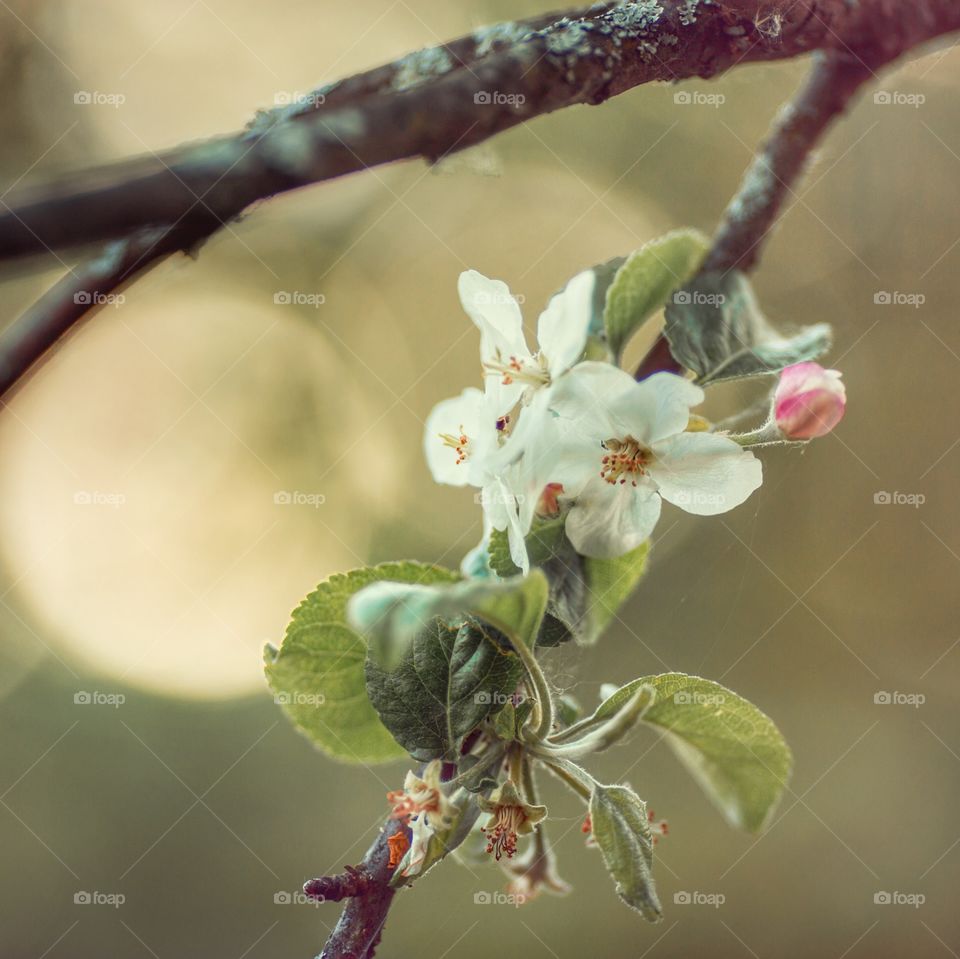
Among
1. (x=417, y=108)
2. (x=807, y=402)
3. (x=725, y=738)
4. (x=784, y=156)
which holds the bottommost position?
(x=725, y=738)

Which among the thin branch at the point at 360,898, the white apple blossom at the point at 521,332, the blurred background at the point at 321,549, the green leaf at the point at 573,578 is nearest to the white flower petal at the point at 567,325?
the white apple blossom at the point at 521,332

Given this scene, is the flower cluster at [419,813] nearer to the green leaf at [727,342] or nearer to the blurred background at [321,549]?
the green leaf at [727,342]

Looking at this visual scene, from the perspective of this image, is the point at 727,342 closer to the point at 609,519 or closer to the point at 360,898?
the point at 609,519

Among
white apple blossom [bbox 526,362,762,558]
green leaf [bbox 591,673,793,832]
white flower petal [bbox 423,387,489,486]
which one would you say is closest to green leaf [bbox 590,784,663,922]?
green leaf [bbox 591,673,793,832]

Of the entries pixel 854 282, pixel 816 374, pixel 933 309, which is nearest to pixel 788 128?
pixel 816 374

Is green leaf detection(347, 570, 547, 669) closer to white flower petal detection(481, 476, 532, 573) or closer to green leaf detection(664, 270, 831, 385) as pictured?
white flower petal detection(481, 476, 532, 573)

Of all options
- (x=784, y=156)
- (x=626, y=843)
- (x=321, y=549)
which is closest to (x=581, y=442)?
(x=626, y=843)
